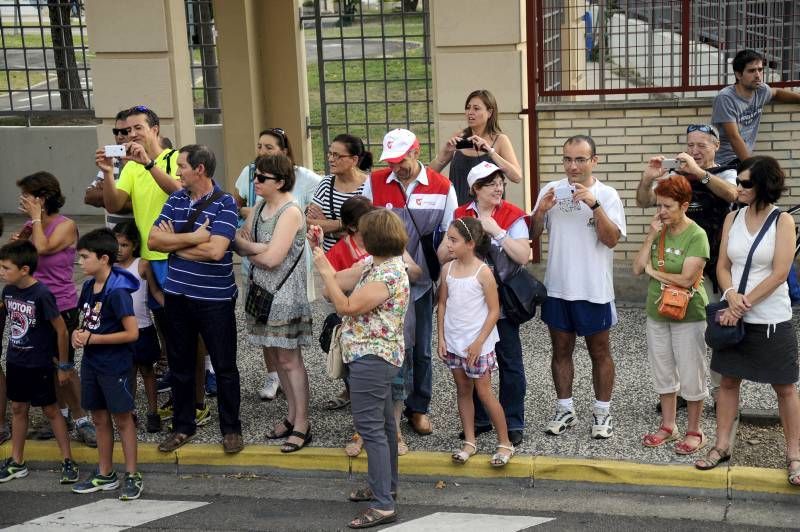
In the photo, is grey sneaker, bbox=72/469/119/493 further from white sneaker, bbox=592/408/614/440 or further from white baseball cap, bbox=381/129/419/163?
white sneaker, bbox=592/408/614/440

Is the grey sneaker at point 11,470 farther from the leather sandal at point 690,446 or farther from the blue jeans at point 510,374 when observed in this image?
the leather sandal at point 690,446

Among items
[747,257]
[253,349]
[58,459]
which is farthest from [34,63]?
[747,257]

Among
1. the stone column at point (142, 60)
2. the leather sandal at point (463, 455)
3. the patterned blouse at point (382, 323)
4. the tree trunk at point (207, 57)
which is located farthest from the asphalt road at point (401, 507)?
the tree trunk at point (207, 57)

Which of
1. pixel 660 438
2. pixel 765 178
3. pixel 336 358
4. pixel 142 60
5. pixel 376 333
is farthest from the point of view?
pixel 142 60

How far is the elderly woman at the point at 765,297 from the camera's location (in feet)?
21.3

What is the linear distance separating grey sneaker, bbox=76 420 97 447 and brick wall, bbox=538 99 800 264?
181 inches

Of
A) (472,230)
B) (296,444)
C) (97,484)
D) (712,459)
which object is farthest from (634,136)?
(97,484)

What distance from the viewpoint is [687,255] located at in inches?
271

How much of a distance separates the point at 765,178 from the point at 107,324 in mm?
3875

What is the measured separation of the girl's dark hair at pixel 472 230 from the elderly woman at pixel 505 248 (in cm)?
11

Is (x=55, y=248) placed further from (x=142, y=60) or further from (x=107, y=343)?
(x=142, y=60)

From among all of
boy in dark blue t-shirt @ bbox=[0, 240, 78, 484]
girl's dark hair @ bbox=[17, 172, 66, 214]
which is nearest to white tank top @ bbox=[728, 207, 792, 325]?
boy in dark blue t-shirt @ bbox=[0, 240, 78, 484]

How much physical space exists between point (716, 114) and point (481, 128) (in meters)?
2.13

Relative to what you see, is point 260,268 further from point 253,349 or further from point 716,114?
point 716,114
